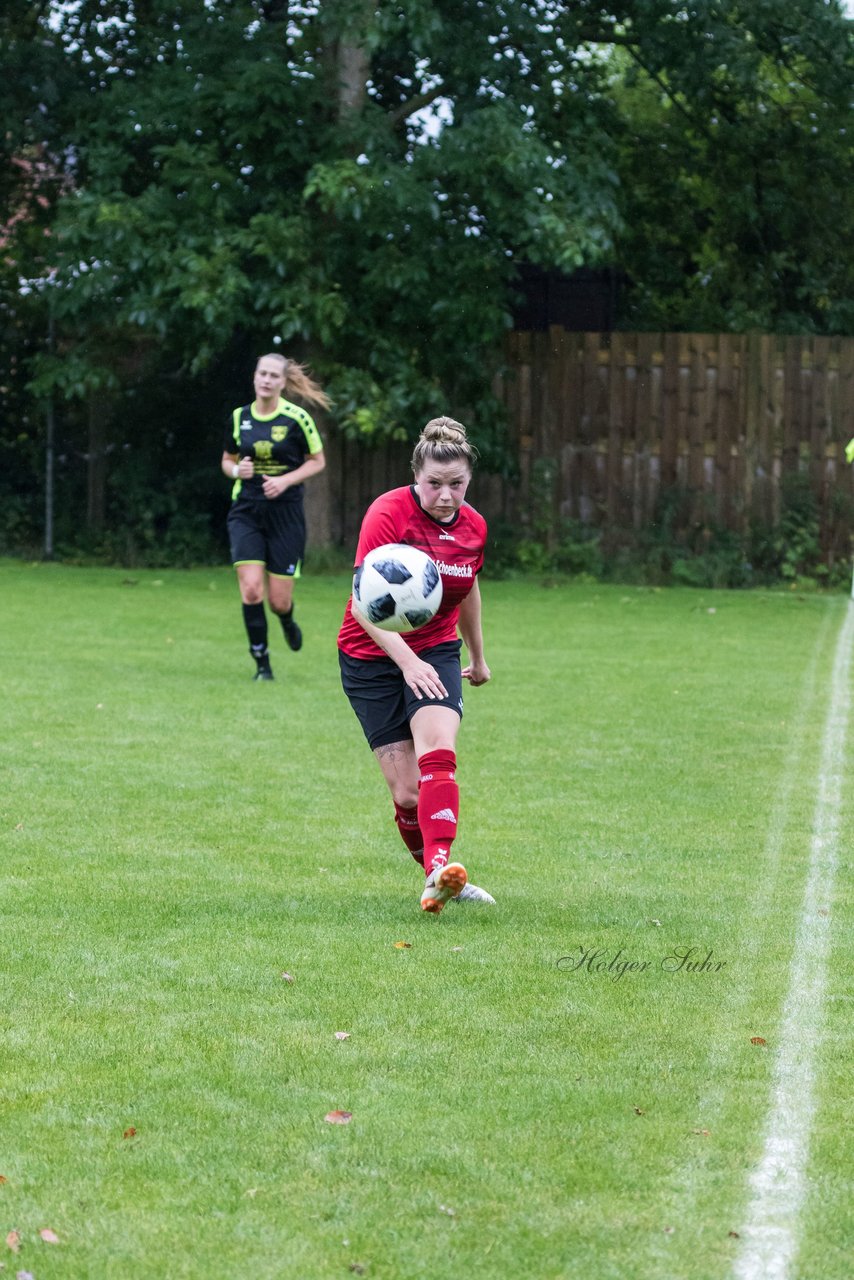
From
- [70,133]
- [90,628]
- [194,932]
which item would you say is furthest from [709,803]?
[70,133]

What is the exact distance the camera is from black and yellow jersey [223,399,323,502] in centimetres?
1216

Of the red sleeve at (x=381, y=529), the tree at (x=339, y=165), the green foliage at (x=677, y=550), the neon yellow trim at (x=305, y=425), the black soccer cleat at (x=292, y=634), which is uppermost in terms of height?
the tree at (x=339, y=165)

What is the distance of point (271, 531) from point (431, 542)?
19.7 feet

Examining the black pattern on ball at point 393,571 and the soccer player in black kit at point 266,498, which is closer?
the black pattern on ball at point 393,571

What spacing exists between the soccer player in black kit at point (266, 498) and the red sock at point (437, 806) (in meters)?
5.96

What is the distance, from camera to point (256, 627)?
39.7 feet

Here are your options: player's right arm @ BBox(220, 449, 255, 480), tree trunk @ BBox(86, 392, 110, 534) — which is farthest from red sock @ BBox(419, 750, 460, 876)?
tree trunk @ BBox(86, 392, 110, 534)

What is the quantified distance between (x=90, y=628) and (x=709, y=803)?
321 inches

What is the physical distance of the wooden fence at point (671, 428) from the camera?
20.1 meters

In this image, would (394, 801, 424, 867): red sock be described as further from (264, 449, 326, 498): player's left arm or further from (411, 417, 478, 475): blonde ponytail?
(264, 449, 326, 498): player's left arm

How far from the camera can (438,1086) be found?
14.3ft

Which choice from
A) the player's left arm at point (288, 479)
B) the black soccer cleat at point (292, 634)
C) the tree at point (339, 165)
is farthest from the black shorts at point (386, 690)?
the tree at point (339, 165)

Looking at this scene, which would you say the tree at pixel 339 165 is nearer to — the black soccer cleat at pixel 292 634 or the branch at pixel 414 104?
the branch at pixel 414 104
